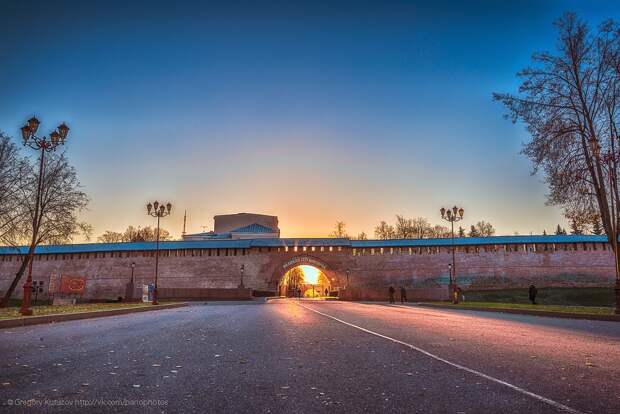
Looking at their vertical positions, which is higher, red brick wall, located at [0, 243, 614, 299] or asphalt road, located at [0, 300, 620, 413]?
red brick wall, located at [0, 243, 614, 299]

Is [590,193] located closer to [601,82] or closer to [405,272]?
[601,82]

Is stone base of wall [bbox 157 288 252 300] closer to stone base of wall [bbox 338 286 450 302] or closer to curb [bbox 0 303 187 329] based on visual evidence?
stone base of wall [bbox 338 286 450 302]

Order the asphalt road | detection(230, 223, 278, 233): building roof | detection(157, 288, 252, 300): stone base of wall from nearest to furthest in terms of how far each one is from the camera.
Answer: the asphalt road
detection(157, 288, 252, 300): stone base of wall
detection(230, 223, 278, 233): building roof

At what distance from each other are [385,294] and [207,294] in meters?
19.4

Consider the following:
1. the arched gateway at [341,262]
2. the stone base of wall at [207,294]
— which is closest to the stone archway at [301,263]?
the arched gateway at [341,262]

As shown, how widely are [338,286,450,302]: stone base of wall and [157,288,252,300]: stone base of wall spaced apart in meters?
11.5

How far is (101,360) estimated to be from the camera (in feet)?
17.9

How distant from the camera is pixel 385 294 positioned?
50562 mm

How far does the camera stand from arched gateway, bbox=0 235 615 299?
5372 cm

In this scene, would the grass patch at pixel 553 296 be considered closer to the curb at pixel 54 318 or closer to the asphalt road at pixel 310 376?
the curb at pixel 54 318

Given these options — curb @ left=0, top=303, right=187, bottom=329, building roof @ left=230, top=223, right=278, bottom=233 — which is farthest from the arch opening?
curb @ left=0, top=303, right=187, bottom=329

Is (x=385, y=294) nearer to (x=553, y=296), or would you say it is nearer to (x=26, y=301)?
(x=553, y=296)

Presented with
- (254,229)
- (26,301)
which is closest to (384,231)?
(254,229)

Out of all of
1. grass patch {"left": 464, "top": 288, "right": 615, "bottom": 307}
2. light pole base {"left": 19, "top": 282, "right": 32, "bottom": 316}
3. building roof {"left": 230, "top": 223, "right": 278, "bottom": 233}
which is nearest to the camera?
light pole base {"left": 19, "top": 282, "right": 32, "bottom": 316}
